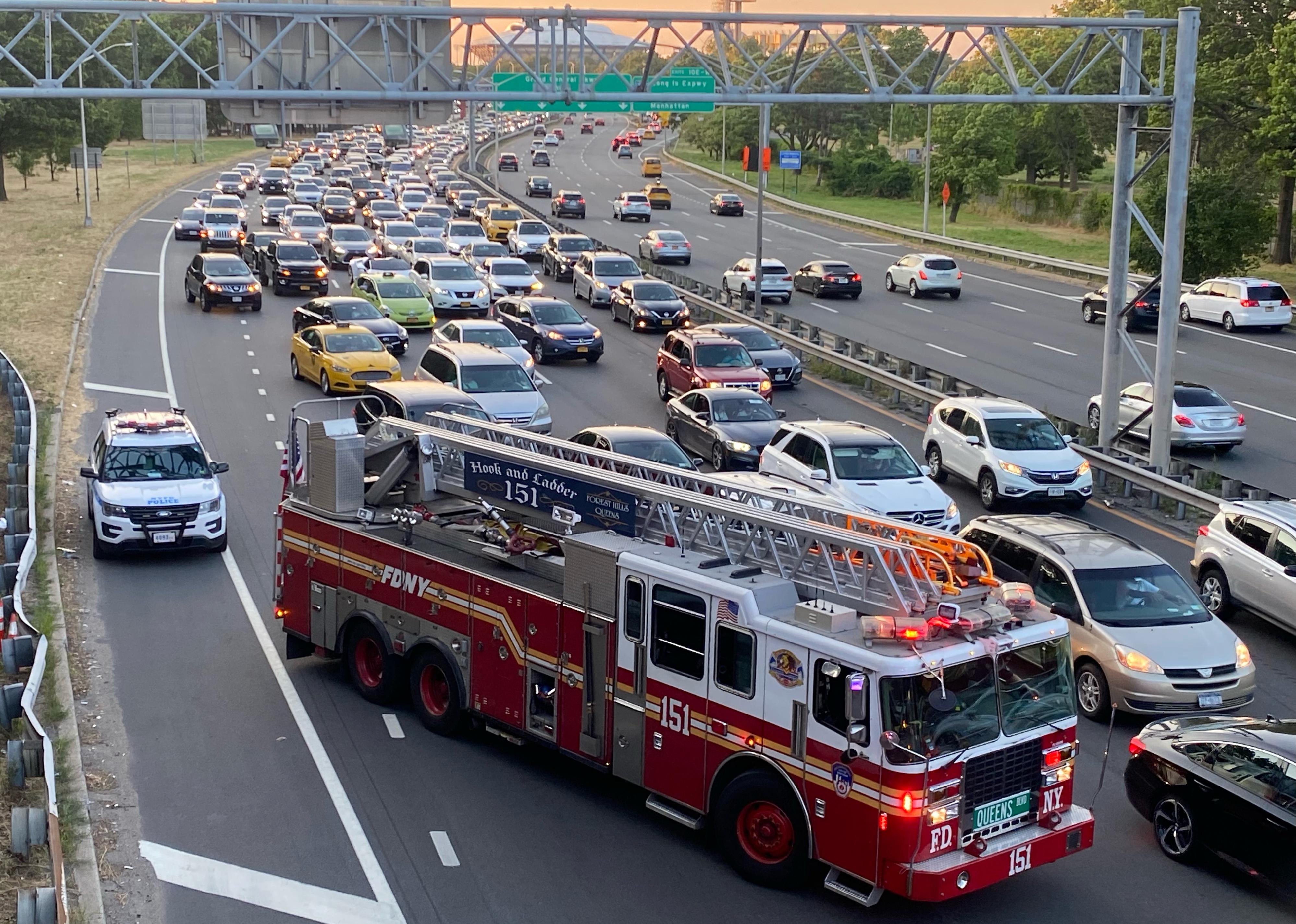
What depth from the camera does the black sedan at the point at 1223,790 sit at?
10703 millimetres

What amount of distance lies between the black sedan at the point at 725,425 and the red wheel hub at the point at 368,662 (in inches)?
418

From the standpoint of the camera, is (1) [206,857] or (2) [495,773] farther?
(2) [495,773]

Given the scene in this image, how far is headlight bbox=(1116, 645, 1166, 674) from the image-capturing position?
14.4 meters

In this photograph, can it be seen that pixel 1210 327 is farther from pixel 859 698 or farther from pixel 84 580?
pixel 859 698

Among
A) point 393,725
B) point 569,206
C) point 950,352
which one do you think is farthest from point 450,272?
point 569,206

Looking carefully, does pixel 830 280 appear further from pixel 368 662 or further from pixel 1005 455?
pixel 368 662

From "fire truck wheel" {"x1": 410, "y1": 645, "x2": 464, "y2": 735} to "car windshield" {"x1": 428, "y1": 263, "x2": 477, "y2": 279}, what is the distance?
28762 millimetres

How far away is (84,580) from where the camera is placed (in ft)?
62.0

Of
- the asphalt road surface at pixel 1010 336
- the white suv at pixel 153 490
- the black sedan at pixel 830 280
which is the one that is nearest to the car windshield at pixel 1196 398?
the asphalt road surface at pixel 1010 336

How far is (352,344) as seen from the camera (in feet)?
103

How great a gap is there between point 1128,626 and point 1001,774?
5.13 metres

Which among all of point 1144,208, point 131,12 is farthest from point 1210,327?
point 131,12

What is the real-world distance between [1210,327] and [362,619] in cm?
3530

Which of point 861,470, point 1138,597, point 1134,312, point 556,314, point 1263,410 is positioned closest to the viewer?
point 1138,597
